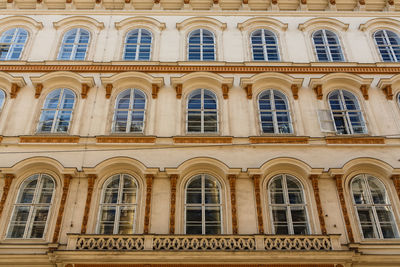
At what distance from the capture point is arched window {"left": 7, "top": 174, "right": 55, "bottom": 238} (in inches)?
500

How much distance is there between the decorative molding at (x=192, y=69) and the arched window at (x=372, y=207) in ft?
17.1

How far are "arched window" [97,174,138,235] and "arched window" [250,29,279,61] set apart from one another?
8.37 meters


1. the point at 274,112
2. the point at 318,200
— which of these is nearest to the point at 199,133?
the point at 274,112

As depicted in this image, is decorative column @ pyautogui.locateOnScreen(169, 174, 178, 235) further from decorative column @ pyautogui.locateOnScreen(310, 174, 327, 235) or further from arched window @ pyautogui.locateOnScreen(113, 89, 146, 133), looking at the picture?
decorative column @ pyautogui.locateOnScreen(310, 174, 327, 235)

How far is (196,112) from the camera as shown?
1562 centimetres

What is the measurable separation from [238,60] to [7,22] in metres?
11.5

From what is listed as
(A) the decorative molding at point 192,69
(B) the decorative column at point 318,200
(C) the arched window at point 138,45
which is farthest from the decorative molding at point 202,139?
(C) the arched window at point 138,45

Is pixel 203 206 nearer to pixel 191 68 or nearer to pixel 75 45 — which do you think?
pixel 191 68

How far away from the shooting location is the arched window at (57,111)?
15.1 m

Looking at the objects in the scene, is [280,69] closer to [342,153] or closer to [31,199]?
[342,153]

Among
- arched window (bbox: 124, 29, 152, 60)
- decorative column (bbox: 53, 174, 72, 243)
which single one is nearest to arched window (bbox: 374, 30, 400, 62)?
arched window (bbox: 124, 29, 152, 60)

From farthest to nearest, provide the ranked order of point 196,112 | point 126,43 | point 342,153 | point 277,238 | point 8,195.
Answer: point 126,43
point 196,112
point 342,153
point 8,195
point 277,238

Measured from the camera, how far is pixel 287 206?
43.5 ft

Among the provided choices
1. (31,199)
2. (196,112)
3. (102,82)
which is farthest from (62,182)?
(196,112)
